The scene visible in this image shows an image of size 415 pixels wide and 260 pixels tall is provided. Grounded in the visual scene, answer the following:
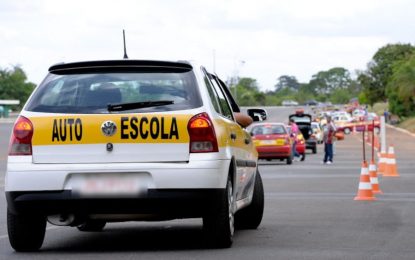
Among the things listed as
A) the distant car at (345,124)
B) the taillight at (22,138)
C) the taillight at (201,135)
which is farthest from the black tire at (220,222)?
the distant car at (345,124)

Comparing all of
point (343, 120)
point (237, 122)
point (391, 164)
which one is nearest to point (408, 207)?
point (237, 122)

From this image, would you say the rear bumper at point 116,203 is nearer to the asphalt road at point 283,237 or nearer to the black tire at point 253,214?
the asphalt road at point 283,237

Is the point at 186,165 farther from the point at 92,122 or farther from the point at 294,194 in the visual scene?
the point at 294,194

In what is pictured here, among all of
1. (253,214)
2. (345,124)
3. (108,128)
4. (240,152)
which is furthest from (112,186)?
(345,124)

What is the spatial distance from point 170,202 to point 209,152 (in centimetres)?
57

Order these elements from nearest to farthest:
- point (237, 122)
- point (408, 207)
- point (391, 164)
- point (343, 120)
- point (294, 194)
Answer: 1. point (237, 122)
2. point (408, 207)
3. point (294, 194)
4. point (391, 164)
5. point (343, 120)

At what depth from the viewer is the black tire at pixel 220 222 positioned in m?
9.70

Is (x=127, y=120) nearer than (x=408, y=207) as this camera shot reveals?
Yes

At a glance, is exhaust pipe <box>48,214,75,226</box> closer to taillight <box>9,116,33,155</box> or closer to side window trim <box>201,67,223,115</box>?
taillight <box>9,116,33,155</box>

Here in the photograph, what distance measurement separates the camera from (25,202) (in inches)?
375

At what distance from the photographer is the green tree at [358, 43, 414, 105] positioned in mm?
115438

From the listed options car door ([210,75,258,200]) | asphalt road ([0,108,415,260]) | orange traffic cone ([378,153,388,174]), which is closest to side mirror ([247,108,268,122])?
car door ([210,75,258,200])

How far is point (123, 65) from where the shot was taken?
9.98m

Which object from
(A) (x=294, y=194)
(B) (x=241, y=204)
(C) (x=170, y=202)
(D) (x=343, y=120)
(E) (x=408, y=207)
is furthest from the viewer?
(D) (x=343, y=120)
